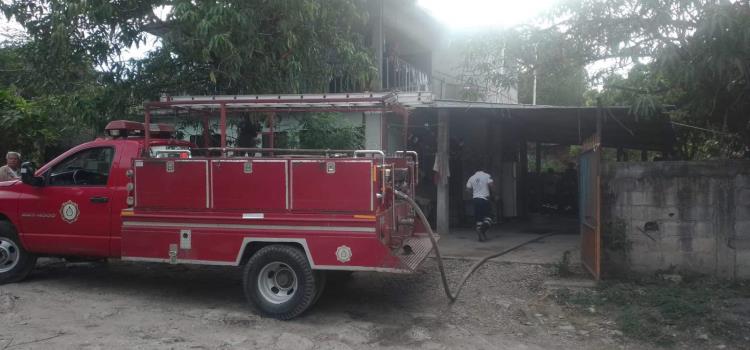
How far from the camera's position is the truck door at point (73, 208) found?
7242mm

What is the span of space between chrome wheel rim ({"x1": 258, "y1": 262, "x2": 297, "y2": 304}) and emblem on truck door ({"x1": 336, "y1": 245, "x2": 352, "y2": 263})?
2.02 ft

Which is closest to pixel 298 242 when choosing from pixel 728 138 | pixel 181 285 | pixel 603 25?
pixel 181 285

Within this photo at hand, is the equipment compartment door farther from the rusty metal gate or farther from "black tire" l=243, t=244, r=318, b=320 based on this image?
the rusty metal gate

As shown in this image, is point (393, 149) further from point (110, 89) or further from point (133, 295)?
point (133, 295)

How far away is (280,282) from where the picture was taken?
6555mm

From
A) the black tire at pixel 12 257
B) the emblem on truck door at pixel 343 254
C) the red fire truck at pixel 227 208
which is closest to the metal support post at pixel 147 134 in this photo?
the red fire truck at pixel 227 208

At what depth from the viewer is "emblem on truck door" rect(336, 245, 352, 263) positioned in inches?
242

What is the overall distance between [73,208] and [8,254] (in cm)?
125

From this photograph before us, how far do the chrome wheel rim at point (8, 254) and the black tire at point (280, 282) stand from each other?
11.2ft

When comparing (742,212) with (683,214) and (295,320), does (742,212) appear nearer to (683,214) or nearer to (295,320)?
(683,214)

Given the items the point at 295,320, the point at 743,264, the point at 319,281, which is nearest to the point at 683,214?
the point at 743,264

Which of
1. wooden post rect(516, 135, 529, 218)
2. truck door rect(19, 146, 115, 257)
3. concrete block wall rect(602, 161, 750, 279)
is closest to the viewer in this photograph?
truck door rect(19, 146, 115, 257)

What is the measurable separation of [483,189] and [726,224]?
492cm

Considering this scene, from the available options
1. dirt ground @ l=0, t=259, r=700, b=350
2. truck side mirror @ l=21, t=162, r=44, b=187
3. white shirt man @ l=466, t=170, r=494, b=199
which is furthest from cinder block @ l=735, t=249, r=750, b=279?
truck side mirror @ l=21, t=162, r=44, b=187
